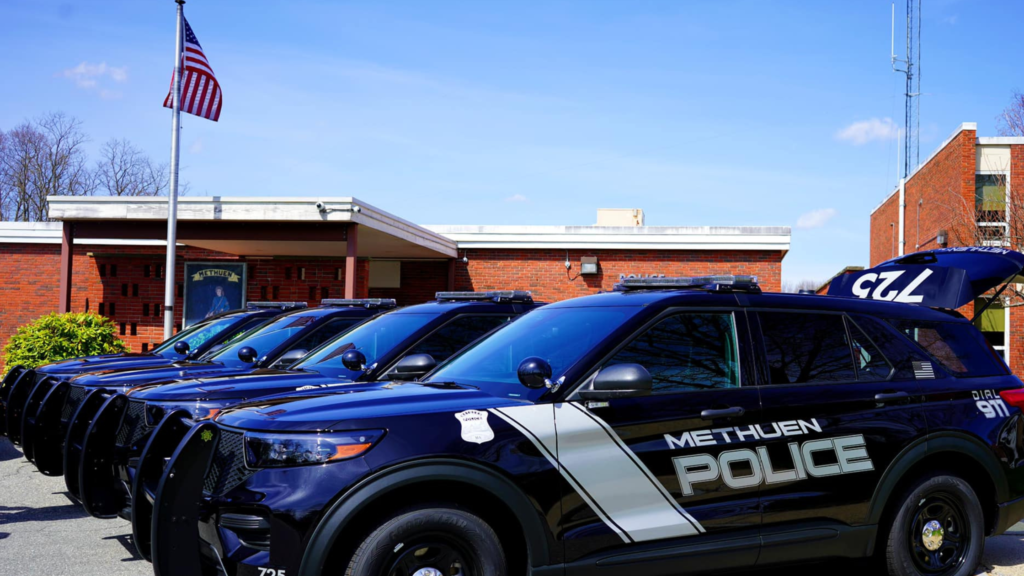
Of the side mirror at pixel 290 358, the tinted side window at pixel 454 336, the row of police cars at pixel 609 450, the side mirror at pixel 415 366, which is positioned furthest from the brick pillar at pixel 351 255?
the side mirror at pixel 415 366

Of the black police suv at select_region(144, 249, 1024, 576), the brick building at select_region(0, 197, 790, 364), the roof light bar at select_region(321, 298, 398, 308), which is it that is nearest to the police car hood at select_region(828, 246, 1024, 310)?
the black police suv at select_region(144, 249, 1024, 576)

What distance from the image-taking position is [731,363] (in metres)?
4.90

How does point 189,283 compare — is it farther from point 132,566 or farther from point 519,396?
A: point 519,396

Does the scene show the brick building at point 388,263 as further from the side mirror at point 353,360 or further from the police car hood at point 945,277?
the police car hood at point 945,277

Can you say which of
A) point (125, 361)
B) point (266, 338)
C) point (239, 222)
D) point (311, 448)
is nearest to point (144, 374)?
point (125, 361)

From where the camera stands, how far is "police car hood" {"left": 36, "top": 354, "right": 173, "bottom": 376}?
8.34 m

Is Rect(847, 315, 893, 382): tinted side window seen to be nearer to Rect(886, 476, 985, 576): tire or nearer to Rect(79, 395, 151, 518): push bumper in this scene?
Rect(886, 476, 985, 576): tire

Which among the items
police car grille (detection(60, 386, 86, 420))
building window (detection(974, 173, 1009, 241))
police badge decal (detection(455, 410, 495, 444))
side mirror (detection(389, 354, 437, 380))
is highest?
building window (detection(974, 173, 1009, 241))

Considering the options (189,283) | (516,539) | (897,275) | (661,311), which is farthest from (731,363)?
(189,283)

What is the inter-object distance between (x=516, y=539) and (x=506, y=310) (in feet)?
13.2

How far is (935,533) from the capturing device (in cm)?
548

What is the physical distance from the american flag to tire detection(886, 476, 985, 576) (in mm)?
15797

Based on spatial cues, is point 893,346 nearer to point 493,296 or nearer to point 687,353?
point 687,353

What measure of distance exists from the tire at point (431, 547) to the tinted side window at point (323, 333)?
5.23 metres
